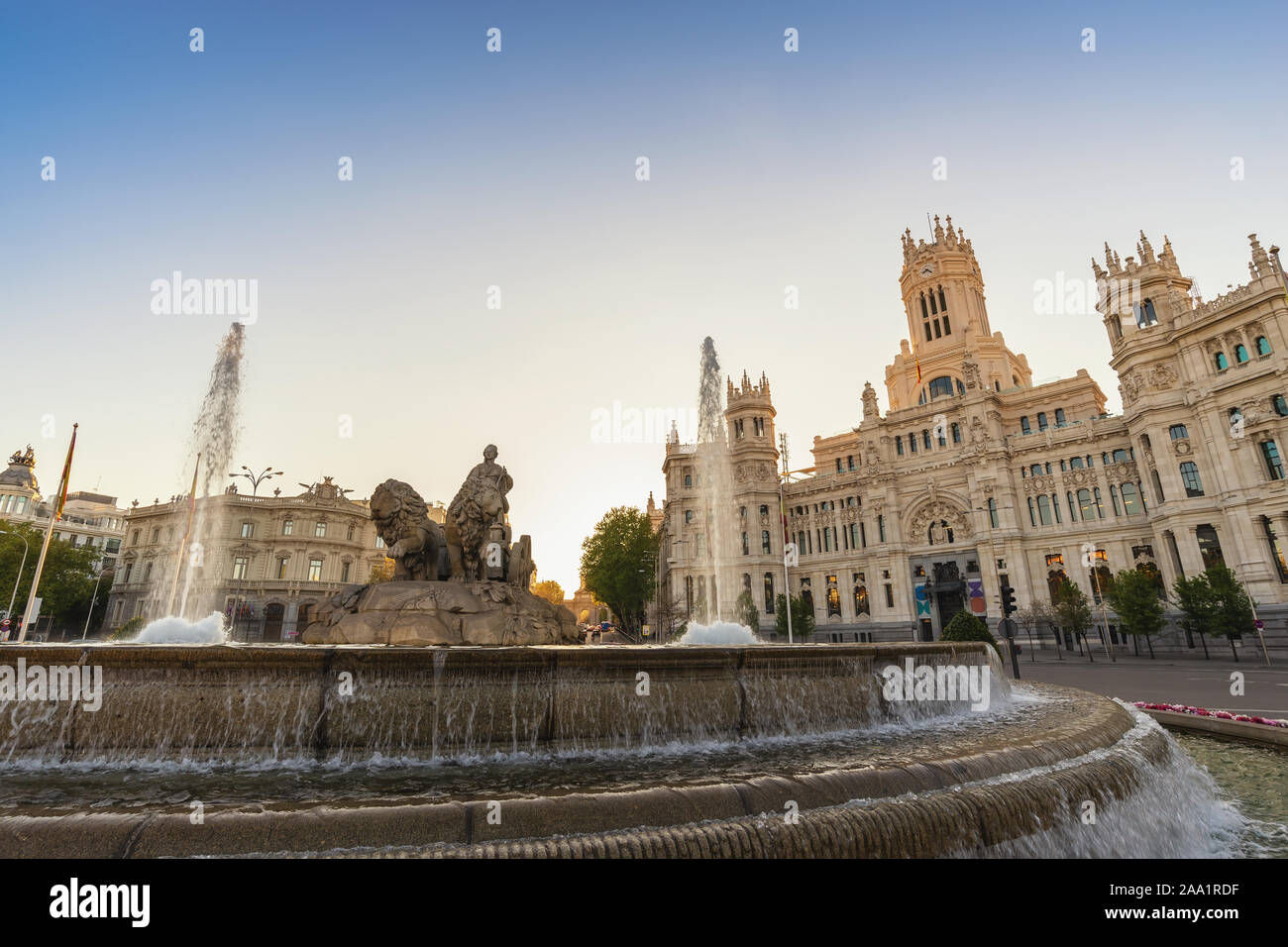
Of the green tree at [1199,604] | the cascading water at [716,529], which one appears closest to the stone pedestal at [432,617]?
the green tree at [1199,604]

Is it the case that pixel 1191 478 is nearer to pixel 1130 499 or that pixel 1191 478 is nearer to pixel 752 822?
pixel 1130 499

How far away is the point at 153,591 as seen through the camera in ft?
166

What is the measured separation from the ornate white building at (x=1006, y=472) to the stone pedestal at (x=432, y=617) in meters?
25.7

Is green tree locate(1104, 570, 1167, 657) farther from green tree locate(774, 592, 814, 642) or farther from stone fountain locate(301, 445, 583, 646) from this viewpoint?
stone fountain locate(301, 445, 583, 646)

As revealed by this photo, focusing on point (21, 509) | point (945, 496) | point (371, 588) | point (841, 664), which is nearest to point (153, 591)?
point (21, 509)

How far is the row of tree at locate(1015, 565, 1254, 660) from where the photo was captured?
93.0 feet

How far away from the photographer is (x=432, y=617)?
945cm

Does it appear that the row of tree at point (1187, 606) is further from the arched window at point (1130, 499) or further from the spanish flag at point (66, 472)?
the spanish flag at point (66, 472)

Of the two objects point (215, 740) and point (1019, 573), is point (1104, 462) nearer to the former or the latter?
point (1019, 573)

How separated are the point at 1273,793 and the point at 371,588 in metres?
12.5

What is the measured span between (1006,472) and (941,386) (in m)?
15.2

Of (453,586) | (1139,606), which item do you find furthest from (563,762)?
(1139,606)
